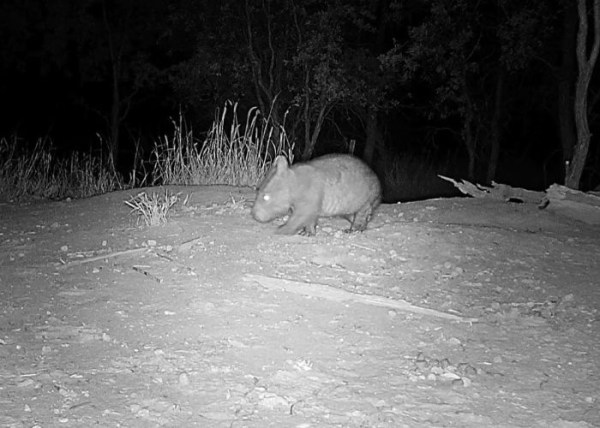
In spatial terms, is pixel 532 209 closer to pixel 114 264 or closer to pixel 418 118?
pixel 114 264

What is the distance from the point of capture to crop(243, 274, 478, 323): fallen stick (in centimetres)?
544

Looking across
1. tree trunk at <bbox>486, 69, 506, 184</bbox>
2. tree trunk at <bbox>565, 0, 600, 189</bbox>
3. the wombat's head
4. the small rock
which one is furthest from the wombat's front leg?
tree trunk at <bbox>486, 69, 506, 184</bbox>

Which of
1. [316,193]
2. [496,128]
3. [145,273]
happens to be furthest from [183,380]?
[496,128]

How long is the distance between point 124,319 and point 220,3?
14821 mm

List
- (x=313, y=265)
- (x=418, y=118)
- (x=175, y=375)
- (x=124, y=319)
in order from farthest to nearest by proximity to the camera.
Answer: (x=418, y=118) → (x=313, y=265) → (x=124, y=319) → (x=175, y=375)

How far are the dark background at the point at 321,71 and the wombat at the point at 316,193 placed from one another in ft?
17.3

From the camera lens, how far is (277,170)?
24.6ft

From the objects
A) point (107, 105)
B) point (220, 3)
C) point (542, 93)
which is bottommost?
point (107, 105)

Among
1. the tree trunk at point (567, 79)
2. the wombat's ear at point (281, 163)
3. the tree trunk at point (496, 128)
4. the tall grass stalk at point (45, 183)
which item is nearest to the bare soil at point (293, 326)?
the wombat's ear at point (281, 163)

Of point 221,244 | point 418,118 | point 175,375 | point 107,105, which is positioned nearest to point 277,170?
point 221,244

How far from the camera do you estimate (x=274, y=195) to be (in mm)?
7523

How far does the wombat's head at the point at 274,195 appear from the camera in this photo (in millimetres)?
7508

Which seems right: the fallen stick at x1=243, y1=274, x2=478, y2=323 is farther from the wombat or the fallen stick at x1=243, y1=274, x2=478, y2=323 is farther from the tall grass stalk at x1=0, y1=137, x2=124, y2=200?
the tall grass stalk at x1=0, y1=137, x2=124, y2=200

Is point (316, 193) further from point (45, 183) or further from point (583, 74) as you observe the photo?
point (45, 183)
